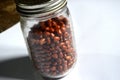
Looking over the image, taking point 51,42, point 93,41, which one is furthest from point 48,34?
point 93,41

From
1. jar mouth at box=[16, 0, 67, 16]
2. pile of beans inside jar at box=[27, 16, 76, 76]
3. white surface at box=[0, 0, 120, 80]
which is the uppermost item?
jar mouth at box=[16, 0, 67, 16]

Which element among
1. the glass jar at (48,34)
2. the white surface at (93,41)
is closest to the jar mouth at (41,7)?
the glass jar at (48,34)

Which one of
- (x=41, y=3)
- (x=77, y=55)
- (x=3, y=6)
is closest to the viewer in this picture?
(x=41, y=3)

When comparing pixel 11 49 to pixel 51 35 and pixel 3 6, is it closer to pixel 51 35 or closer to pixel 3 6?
pixel 51 35

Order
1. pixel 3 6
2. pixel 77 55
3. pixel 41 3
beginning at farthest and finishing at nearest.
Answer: pixel 3 6
pixel 77 55
pixel 41 3

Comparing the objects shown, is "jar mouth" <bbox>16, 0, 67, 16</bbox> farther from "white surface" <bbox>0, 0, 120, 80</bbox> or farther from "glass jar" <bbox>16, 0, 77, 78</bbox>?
"white surface" <bbox>0, 0, 120, 80</bbox>

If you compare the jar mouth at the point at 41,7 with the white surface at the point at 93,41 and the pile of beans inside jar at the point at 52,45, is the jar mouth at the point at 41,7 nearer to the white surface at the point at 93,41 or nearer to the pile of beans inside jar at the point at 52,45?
the pile of beans inside jar at the point at 52,45

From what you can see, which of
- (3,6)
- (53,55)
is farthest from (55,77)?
(3,6)

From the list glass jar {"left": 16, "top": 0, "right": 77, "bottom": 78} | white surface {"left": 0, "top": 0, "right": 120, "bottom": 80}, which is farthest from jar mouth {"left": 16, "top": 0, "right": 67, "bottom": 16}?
white surface {"left": 0, "top": 0, "right": 120, "bottom": 80}
